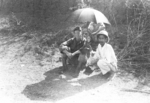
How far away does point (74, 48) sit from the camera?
17.6ft

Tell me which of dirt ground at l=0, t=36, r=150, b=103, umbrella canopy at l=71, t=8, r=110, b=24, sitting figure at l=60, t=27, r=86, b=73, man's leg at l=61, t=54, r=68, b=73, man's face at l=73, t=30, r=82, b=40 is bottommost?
dirt ground at l=0, t=36, r=150, b=103

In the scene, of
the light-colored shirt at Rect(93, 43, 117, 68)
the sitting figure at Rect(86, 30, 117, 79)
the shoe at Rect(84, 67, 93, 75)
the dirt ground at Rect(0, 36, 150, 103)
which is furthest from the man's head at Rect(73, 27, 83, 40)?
the dirt ground at Rect(0, 36, 150, 103)

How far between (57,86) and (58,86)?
2 cm

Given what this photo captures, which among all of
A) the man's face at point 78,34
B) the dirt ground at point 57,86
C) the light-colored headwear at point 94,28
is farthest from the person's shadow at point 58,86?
the light-colored headwear at point 94,28

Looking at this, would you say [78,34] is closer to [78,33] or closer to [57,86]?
[78,33]

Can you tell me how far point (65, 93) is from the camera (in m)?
4.30

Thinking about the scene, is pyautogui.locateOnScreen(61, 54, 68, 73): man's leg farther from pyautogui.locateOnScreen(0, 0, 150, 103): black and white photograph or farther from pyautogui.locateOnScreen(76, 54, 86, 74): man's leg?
pyautogui.locateOnScreen(76, 54, 86, 74): man's leg

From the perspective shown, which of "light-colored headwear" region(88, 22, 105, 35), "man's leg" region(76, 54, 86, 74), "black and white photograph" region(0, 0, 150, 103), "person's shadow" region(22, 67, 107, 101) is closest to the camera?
"person's shadow" region(22, 67, 107, 101)

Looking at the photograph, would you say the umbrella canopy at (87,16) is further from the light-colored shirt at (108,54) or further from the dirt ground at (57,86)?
the dirt ground at (57,86)

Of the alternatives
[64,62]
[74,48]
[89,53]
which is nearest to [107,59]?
[89,53]

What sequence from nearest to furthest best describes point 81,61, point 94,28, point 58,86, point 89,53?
1. point 58,86
2. point 81,61
3. point 89,53
4. point 94,28

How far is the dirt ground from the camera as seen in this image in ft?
13.2

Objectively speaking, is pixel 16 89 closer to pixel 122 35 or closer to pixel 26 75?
pixel 26 75

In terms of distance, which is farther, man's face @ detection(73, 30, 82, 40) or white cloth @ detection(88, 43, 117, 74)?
man's face @ detection(73, 30, 82, 40)
